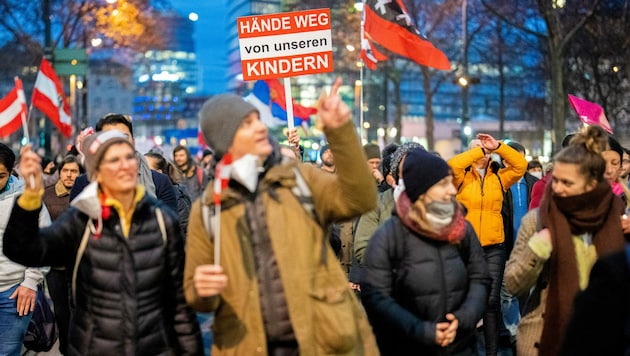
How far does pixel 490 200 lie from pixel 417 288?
3222 millimetres

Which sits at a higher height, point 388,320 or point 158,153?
point 158,153

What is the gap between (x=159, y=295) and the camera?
409 centimetres

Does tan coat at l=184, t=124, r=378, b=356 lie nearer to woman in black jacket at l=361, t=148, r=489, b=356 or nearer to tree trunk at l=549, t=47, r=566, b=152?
woman in black jacket at l=361, t=148, r=489, b=356

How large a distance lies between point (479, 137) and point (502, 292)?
2.51 meters

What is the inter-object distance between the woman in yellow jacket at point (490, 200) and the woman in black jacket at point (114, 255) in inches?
145

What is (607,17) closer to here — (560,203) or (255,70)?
(255,70)

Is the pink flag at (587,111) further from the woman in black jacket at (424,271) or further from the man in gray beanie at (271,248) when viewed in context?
the man in gray beanie at (271,248)

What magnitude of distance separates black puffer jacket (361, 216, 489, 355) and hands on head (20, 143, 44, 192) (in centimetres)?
177

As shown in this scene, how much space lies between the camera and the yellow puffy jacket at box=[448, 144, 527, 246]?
7.29 meters

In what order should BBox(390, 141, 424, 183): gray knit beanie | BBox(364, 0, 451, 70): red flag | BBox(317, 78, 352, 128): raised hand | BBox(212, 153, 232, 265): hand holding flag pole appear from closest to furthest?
BBox(317, 78, 352, 128): raised hand, BBox(212, 153, 232, 265): hand holding flag pole, BBox(390, 141, 424, 183): gray knit beanie, BBox(364, 0, 451, 70): red flag

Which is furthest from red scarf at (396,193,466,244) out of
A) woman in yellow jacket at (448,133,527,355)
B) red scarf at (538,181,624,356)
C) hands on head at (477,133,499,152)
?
woman in yellow jacket at (448,133,527,355)

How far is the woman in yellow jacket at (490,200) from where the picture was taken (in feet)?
23.9

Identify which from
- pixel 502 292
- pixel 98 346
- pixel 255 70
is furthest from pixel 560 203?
pixel 502 292

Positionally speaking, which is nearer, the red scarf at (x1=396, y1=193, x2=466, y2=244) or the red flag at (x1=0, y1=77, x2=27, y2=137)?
the red scarf at (x1=396, y1=193, x2=466, y2=244)
